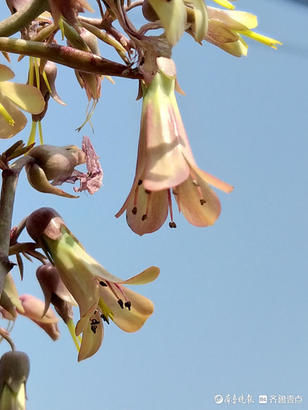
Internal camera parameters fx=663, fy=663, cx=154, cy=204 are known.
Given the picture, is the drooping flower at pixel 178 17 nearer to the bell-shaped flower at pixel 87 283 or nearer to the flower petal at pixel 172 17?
the flower petal at pixel 172 17

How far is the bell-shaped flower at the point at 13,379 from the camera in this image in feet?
1.28

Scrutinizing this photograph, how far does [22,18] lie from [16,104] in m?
0.05

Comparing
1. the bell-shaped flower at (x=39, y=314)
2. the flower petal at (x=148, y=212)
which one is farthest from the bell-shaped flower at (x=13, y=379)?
the flower petal at (x=148, y=212)

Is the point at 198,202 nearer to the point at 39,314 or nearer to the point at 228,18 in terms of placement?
the point at 228,18

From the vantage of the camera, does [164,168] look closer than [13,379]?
Yes

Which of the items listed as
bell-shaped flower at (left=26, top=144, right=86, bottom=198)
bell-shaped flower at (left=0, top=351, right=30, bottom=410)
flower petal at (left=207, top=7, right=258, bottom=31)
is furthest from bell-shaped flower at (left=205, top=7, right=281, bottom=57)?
bell-shaped flower at (left=0, top=351, right=30, bottom=410)

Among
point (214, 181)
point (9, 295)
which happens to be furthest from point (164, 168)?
point (9, 295)

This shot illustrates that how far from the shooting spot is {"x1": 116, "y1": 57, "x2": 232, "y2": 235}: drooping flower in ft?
0.93

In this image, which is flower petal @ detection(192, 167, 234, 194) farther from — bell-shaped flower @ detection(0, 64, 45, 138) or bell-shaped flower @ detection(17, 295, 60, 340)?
bell-shaped flower @ detection(17, 295, 60, 340)

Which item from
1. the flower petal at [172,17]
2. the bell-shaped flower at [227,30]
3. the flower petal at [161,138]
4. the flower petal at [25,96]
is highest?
the flower petal at [172,17]

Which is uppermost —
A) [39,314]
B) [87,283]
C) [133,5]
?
[133,5]

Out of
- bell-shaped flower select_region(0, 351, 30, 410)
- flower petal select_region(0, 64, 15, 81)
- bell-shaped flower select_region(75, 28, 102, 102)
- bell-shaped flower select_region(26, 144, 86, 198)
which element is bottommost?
bell-shaped flower select_region(0, 351, 30, 410)

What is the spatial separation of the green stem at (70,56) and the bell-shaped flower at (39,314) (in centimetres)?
22

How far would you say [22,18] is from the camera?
0.30 meters
